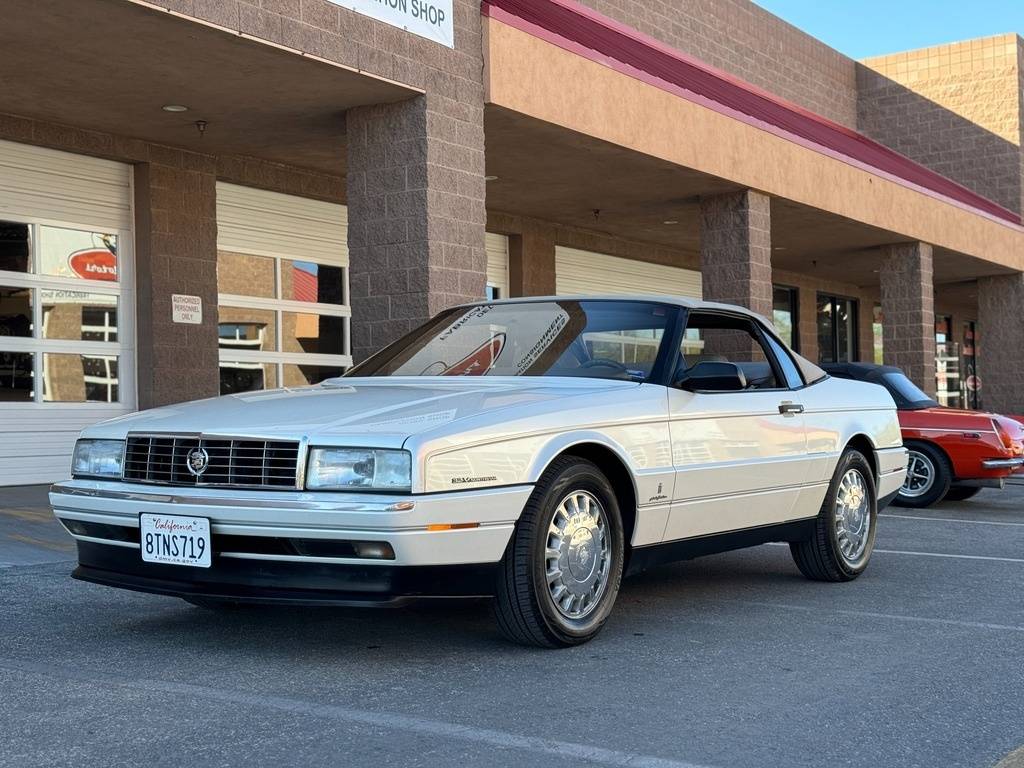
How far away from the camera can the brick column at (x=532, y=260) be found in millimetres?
17906

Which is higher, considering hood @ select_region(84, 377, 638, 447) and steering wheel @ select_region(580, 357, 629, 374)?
steering wheel @ select_region(580, 357, 629, 374)

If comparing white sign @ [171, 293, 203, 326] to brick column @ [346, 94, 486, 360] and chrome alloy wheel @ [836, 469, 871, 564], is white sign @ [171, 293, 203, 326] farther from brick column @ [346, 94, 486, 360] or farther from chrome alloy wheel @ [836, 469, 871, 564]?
chrome alloy wheel @ [836, 469, 871, 564]

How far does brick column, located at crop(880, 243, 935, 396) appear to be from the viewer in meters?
19.8

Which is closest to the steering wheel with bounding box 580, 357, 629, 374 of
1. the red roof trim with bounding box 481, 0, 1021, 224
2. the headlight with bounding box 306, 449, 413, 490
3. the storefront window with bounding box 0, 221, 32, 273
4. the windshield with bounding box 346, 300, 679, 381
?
the windshield with bounding box 346, 300, 679, 381

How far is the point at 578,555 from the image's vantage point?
4.85 m

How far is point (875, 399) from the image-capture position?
7.25 meters

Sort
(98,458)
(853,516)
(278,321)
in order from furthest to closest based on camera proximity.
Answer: (278,321) < (853,516) < (98,458)

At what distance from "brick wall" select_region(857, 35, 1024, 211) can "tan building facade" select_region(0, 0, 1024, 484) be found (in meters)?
5.83

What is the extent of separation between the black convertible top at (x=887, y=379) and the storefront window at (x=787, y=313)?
42.9 feet

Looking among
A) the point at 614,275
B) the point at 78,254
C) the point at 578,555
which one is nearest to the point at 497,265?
the point at 614,275

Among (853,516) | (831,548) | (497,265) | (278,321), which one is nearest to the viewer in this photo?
(831,548)

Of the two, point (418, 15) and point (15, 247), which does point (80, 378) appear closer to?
point (15, 247)

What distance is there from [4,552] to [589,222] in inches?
482

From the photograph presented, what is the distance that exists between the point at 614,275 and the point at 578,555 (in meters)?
15.7
